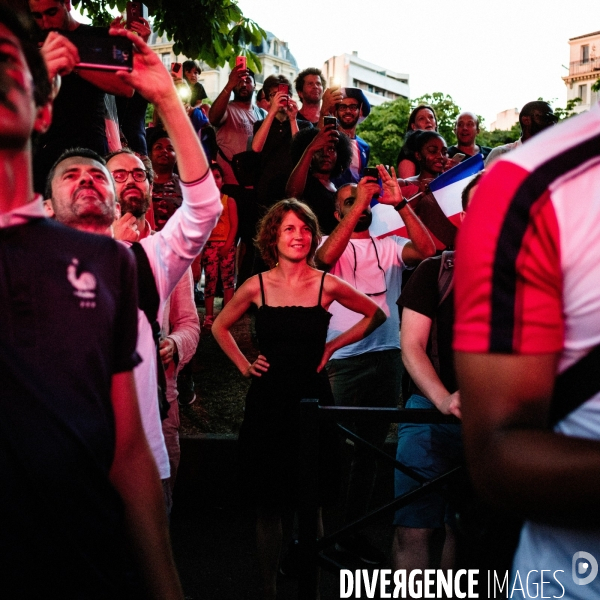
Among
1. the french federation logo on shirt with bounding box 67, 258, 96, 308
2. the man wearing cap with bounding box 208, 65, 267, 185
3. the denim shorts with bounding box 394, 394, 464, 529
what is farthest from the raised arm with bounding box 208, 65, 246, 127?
the french federation logo on shirt with bounding box 67, 258, 96, 308

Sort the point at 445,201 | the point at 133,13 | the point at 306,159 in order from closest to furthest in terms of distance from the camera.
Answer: the point at 133,13, the point at 306,159, the point at 445,201

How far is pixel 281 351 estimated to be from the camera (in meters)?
4.27

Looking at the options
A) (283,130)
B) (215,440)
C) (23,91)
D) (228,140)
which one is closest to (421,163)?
(283,130)

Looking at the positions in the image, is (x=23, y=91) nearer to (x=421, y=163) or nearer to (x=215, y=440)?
(x=215, y=440)

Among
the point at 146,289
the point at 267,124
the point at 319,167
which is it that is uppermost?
the point at 267,124

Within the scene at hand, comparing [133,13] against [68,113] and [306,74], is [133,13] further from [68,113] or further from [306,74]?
[306,74]

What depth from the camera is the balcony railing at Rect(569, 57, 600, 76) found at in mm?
101312

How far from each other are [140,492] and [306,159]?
4.92 m

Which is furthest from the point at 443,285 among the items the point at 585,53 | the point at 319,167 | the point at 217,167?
the point at 585,53

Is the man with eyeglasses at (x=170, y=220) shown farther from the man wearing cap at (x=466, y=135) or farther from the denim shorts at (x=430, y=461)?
the man wearing cap at (x=466, y=135)

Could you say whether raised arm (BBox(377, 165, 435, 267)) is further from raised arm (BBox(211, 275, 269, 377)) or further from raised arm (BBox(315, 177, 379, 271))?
raised arm (BBox(211, 275, 269, 377))

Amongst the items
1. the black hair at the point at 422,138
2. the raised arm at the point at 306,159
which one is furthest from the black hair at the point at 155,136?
the black hair at the point at 422,138

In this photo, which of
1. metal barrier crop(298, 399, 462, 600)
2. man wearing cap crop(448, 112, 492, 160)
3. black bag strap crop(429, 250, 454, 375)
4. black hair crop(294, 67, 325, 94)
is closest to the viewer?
metal barrier crop(298, 399, 462, 600)

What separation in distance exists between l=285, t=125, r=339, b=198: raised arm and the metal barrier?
331 cm
